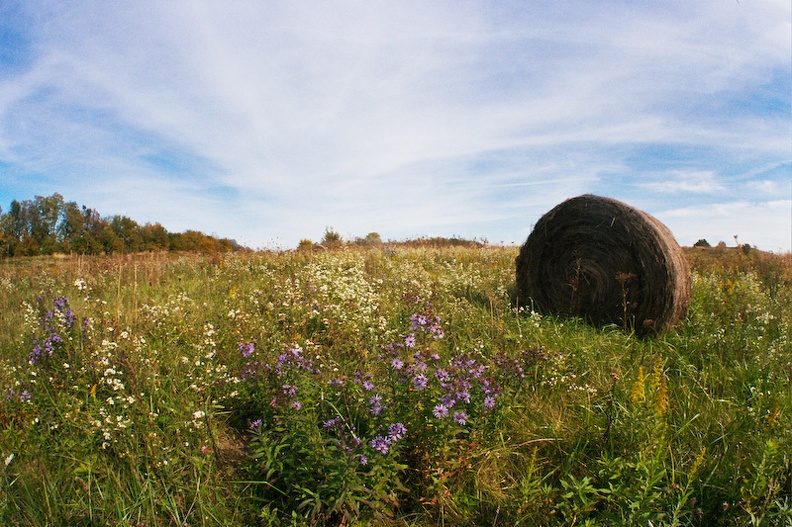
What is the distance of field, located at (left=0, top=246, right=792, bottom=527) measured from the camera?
2.83 metres

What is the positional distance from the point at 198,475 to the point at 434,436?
5.47ft

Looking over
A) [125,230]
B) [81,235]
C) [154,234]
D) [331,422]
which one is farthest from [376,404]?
[154,234]

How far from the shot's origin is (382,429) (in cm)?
299

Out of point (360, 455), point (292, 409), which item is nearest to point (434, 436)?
point (360, 455)

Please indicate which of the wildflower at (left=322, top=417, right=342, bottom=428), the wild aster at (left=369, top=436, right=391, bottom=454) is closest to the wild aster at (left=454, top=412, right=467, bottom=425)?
the wild aster at (left=369, top=436, right=391, bottom=454)

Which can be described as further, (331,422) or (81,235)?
(81,235)

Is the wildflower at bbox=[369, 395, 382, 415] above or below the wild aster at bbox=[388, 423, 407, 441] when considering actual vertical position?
above

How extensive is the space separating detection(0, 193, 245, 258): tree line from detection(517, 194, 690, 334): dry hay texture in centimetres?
1039

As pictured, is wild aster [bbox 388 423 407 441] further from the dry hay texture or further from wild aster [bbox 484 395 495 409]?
the dry hay texture

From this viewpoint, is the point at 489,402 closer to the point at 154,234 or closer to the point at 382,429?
the point at 382,429

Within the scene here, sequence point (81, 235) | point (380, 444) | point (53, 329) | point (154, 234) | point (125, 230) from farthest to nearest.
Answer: point (154, 234) → point (125, 230) → point (81, 235) → point (53, 329) → point (380, 444)

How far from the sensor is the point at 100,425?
3336 mm

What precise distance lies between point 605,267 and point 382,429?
192 inches

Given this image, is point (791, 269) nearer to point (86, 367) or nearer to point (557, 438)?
point (557, 438)
